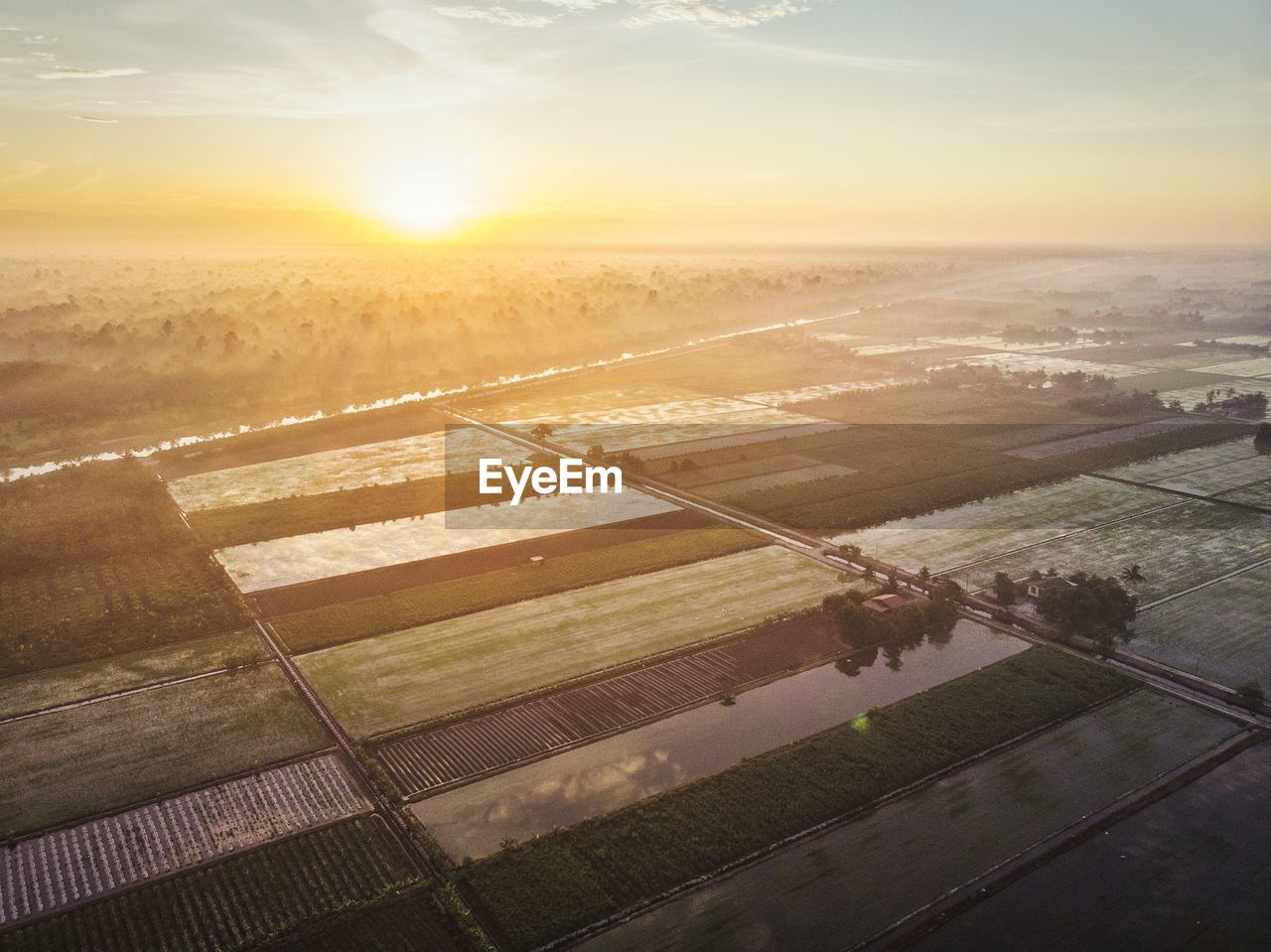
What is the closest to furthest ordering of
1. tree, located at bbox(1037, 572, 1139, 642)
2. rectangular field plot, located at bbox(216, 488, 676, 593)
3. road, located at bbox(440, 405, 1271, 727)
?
1. road, located at bbox(440, 405, 1271, 727)
2. tree, located at bbox(1037, 572, 1139, 642)
3. rectangular field plot, located at bbox(216, 488, 676, 593)

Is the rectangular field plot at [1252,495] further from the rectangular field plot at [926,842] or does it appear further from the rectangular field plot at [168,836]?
the rectangular field plot at [168,836]

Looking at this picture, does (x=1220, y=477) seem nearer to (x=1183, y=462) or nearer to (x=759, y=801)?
(x=1183, y=462)

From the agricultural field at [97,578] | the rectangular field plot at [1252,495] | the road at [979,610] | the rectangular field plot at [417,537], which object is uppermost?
the rectangular field plot at [1252,495]

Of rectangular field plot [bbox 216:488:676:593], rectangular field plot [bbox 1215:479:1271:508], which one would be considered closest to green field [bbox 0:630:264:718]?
rectangular field plot [bbox 216:488:676:593]

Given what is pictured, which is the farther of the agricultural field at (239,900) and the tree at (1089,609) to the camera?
the tree at (1089,609)

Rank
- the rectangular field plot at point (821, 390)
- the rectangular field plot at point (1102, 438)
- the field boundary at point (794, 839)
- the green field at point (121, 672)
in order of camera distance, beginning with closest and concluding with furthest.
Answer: the field boundary at point (794, 839) → the green field at point (121, 672) → the rectangular field plot at point (1102, 438) → the rectangular field plot at point (821, 390)

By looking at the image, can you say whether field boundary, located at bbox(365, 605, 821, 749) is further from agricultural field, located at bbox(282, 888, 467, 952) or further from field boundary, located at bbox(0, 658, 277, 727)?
agricultural field, located at bbox(282, 888, 467, 952)

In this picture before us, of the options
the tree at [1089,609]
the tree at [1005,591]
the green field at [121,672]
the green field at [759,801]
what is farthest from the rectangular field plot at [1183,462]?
the green field at [121,672]

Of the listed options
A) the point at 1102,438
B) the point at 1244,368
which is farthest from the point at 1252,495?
the point at 1244,368
